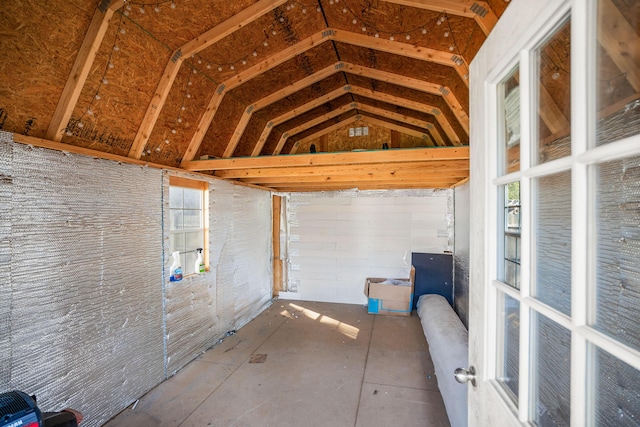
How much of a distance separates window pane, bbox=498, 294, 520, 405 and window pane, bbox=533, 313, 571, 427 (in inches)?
3.3

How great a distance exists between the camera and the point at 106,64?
1.87m

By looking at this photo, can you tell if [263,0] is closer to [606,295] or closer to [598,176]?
[598,176]

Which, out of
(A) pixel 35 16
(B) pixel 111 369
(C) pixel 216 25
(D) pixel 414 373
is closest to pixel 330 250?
(D) pixel 414 373

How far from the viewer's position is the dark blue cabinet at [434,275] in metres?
4.62

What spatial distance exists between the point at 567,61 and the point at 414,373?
9.92 ft

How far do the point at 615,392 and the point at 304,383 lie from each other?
268 centimetres

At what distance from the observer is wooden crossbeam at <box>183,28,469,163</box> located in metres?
2.24

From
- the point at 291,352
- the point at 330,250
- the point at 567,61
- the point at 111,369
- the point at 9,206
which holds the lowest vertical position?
the point at 291,352

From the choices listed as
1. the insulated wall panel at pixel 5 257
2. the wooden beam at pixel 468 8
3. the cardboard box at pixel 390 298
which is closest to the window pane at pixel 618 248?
the wooden beam at pixel 468 8

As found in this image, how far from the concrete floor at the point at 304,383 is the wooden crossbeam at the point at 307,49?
87.3 inches

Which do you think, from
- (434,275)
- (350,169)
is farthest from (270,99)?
(434,275)

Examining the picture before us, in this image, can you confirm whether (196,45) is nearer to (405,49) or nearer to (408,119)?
(405,49)

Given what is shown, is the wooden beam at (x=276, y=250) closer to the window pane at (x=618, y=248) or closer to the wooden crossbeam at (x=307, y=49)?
→ the wooden crossbeam at (x=307, y=49)

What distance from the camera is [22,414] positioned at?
3.75 ft
